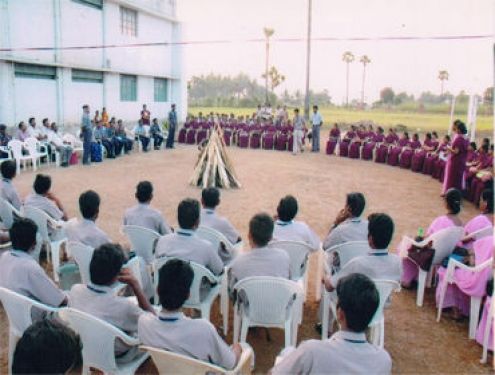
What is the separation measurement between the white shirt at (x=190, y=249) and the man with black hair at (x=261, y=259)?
24cm

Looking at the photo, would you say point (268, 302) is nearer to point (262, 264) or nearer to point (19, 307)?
point (262, 264)

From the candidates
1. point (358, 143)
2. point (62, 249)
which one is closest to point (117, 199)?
point (62, 249)

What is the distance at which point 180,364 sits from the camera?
7.93ft

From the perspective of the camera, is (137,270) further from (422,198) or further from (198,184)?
(422,198)

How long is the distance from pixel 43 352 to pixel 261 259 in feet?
6.91

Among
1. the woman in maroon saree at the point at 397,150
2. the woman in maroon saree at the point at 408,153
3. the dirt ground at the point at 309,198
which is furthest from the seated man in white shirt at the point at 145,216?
the woman in maroon saree at the point at 397,150

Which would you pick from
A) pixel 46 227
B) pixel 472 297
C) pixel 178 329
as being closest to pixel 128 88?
pixel 46 227

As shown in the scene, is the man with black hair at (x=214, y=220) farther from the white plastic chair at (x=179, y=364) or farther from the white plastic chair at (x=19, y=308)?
the white plastic chair at (x=179, y=364)

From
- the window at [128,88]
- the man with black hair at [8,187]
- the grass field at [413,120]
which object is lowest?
the man with black hair at [8,187]

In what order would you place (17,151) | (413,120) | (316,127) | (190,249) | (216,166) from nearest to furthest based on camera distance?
(190,249)
(216,166)
(17,151)
(316,127)
(413,120)

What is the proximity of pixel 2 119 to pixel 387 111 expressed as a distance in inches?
1983

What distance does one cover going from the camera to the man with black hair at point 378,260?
142 inches

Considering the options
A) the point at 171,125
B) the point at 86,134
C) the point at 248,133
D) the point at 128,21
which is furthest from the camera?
the point at 128,21

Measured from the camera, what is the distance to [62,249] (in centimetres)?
607
